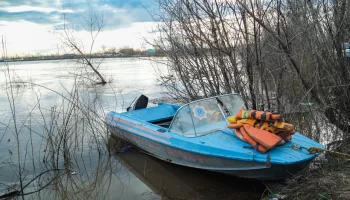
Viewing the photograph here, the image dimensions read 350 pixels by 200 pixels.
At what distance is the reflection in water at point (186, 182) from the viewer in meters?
5.27

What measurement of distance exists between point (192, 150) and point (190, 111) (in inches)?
30.7

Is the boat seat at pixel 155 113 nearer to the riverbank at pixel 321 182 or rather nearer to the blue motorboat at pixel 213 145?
the blue motorboat at pixel 213 145

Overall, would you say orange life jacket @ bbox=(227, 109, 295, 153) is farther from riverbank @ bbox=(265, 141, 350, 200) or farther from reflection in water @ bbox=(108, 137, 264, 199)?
reflection in water @ bbox=(108, 137, 264, 199)

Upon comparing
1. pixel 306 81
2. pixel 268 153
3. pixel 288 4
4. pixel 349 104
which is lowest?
pixel 268 153

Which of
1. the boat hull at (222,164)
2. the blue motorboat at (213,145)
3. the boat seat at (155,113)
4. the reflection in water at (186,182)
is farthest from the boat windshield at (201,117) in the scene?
the boat seat at (155,113)

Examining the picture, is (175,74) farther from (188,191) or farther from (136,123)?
(188,191)

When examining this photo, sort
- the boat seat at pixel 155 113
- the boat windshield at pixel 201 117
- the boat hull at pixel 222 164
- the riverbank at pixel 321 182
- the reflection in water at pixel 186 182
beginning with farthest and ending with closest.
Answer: the boat seat at pixel 155 113, the boat windshield at pixel 201 117, the reflection in water at pixel 186 182, the boat hull at pixel 222 164, the riverbank at pixel 321 182

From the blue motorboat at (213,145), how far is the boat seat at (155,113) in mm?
662

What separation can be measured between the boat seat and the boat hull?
1.22 m

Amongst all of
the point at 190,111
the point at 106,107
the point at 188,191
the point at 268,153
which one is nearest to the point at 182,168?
the point at 188,191

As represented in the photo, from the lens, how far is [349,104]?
588 cm

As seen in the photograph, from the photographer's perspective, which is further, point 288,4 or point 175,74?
point 175,74

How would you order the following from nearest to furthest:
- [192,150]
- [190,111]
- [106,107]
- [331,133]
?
[192,150] < [190,111] < [331,133] < [106,107]

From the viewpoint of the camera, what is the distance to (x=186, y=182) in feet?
19.2
